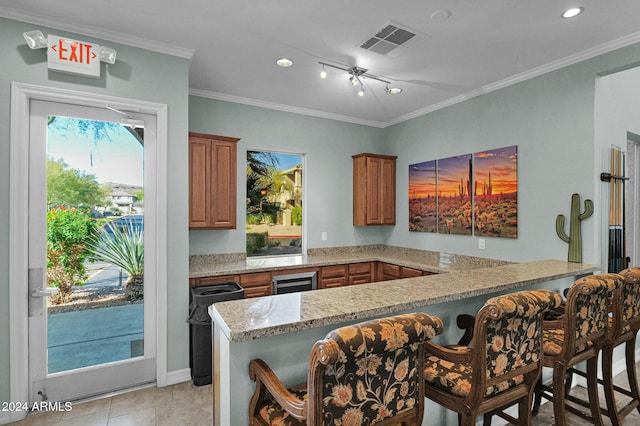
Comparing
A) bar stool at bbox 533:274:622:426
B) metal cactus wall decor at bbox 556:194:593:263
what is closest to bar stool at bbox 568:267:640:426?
bar stool at bbox 533:274:622:426

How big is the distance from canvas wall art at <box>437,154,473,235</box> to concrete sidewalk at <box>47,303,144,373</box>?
3590mm

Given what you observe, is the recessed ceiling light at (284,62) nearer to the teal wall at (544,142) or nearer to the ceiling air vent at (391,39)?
the ceiling air vent at (391,39)

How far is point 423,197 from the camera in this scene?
15.4ft

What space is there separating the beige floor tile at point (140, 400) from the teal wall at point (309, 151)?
5.00ft

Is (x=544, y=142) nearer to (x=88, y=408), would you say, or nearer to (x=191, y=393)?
(x=191, y=393)

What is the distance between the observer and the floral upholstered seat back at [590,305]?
5.82 feet

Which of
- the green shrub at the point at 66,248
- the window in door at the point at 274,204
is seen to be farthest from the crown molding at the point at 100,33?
the window in door at the point at 274,204

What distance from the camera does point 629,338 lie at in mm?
2223

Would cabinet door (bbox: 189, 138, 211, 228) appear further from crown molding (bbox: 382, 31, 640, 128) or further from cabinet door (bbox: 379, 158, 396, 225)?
crown molding (bbox: 382, 31, 640, 128)

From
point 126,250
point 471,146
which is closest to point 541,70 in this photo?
point 471,146

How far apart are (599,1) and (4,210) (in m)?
4.36

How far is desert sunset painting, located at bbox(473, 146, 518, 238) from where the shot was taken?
11.8ft

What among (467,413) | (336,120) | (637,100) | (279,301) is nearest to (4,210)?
(279,301)

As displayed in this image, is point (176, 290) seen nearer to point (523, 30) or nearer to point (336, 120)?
point (336, 120)
